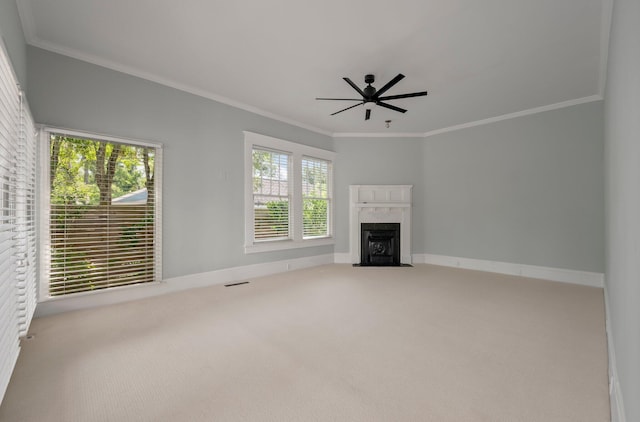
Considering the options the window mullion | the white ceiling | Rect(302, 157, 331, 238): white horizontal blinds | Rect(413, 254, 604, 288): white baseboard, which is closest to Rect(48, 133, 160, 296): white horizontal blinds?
the white ceiling

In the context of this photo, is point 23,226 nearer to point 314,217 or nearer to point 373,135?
point 314,217

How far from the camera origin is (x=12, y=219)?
6.93ft

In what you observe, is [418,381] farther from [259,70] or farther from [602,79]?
[602,79]

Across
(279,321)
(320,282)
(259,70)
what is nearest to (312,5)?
(259,70)

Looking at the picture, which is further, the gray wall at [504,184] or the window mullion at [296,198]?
the window mullion at [296,198]

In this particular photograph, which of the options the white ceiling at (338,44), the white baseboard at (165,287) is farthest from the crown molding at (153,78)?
the white baseboard at (165,287)

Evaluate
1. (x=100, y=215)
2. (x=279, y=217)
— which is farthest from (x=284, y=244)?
(x=100, y=215)

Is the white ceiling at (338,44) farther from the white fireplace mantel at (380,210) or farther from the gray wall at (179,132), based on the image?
the white fireplace mantel at (380,210)

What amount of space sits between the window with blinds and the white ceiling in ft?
3.86

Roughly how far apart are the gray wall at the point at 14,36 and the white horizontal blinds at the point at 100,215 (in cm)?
74

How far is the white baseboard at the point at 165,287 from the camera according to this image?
327 cm

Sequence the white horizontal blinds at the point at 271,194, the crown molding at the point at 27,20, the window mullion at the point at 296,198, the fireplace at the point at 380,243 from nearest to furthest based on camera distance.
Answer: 1. the crown molding at the point at 27,20
2. the white horizontal blinds at the point at 271,194
3. the window mullion at the point at 296,198
4. the fireplace at the point at 380,243

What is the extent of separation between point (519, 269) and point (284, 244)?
166 inches

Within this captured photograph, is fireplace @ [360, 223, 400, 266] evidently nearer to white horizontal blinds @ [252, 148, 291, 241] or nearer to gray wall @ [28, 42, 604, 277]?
gray wall @ [28, 42, 604, 277]
